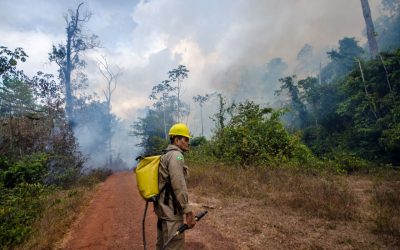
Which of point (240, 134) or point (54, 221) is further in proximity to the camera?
point (240, 134)

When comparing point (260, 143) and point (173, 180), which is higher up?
point (260, 143)

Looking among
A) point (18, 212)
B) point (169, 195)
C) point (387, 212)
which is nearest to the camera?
point (169, 195)

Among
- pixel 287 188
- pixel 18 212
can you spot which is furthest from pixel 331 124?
pixel 18 212

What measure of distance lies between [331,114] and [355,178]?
61.7ft

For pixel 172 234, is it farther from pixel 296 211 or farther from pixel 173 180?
pixel 296 211

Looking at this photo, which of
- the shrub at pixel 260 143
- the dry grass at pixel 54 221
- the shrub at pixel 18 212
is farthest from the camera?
the shrub at pixel 260 143

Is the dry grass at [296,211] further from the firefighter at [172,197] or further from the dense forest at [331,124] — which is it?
the dense forest at [331,124]

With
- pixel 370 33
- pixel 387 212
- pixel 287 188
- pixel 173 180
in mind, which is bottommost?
pixel 387 212

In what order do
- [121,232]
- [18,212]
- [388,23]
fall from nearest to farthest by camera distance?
[121,232]
[18,212]
[388,23]

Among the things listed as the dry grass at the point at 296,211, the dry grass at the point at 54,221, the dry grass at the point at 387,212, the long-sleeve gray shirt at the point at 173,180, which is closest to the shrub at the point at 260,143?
the dry grass at the point at 296,211

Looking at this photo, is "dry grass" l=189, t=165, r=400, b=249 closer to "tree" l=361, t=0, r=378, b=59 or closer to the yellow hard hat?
the yellow hard hat

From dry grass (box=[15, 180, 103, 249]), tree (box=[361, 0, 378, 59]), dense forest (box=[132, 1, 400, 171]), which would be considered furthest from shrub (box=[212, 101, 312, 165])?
tree (box=[361, 0, 378, 59])

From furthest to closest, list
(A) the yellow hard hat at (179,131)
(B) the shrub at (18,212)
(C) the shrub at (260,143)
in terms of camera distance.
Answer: (C) the shrub at (260,143) → (B) the shrub at (18,212) → (A) the yellow hard hat at (179,131)

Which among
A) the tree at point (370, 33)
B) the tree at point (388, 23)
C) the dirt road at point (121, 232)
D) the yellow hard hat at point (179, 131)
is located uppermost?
the tree at point (388, 23)
